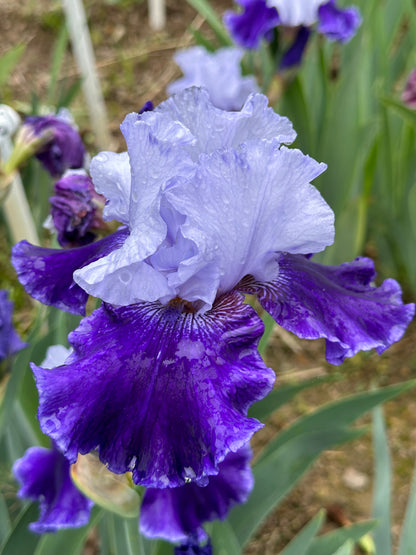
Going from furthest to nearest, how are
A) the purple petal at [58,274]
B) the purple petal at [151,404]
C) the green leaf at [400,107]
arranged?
the green leaf at [400,107] → the purple petal at [58,274] → the purple petal at [151,404]

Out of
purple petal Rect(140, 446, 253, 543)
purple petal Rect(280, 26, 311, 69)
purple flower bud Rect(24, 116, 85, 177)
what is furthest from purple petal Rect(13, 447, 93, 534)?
purple petal Rect(280, 26, 311, 69)

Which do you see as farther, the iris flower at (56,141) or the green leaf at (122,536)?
the iris flower at (56,141)

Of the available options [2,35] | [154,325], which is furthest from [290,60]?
[2,35]

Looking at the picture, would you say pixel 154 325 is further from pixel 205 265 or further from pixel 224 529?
pixel 224 529

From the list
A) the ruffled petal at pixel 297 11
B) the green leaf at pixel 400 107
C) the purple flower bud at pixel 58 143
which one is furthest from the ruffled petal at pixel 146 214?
the ruffled petal at pixel 297 11

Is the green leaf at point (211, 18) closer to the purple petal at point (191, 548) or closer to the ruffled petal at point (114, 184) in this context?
the ruffled petal at point (114, 184)

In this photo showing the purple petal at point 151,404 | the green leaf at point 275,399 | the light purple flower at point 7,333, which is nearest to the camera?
the purple petal at point 151,404
